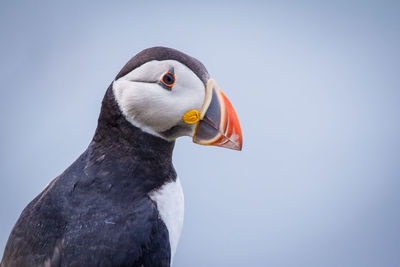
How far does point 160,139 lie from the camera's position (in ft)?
3.54

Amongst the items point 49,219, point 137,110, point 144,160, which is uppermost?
point 137,110

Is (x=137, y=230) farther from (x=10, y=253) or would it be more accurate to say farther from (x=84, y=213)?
(x=10, y=253)

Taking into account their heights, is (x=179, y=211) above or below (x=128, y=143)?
below

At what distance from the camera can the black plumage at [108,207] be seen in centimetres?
90

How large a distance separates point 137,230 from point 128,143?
221mm

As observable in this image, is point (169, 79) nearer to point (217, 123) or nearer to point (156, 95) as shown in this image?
point (156, 95)

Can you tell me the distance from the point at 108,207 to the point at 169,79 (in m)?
0.32

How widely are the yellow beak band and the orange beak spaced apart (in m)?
0.01

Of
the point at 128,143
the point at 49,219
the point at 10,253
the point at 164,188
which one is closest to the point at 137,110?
the point at 128,143

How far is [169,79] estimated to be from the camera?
100 cm

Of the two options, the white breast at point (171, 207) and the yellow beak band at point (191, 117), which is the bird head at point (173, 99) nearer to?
the yellow beak band at point (191, 117)

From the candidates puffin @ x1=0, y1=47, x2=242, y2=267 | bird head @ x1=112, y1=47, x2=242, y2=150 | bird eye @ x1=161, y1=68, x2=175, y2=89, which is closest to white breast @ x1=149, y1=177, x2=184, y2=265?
puffin @ x1=0, y1=47, x2=242, y2=267

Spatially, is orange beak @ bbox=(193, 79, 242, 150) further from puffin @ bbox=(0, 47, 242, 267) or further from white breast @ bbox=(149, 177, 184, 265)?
white breast @ bbox=(149, 177, 184, 265)

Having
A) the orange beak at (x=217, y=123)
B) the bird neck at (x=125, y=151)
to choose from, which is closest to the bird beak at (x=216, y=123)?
the orange beak at (x=217, y=123)
